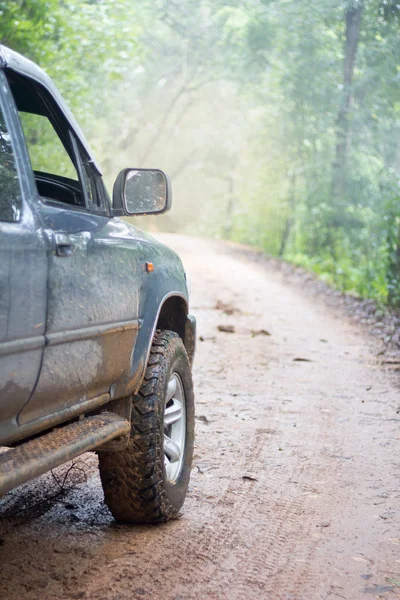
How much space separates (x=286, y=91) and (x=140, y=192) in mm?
25676

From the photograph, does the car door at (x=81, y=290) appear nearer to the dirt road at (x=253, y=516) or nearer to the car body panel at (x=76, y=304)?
the car body panel at (x=76, y=304)

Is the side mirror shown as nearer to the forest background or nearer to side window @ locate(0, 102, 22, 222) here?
side window @ locate(0, 102, 22, 222)

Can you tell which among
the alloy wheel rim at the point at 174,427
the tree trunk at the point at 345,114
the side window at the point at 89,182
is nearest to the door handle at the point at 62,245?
the side window at the point at 89,182

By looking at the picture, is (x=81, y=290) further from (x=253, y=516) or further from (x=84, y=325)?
(x=253, y=516)

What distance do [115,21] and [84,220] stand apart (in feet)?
45.2

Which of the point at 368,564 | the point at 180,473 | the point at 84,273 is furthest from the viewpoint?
the point at 180,473

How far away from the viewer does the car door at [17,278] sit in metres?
2.51

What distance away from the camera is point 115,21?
1599 centimetres

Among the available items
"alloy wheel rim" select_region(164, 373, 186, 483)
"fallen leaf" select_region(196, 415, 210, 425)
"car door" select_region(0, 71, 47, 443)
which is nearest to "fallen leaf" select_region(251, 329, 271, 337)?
"fallen leaf" select_region(196, 415, 210, 425)

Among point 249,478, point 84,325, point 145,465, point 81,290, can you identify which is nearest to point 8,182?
point 81,290

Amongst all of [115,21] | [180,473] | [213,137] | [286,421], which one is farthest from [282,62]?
[180,473]

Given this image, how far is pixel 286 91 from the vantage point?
28297 millimetres

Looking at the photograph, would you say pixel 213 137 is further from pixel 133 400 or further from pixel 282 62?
pixel 133 400

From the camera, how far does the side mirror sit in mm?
3680
